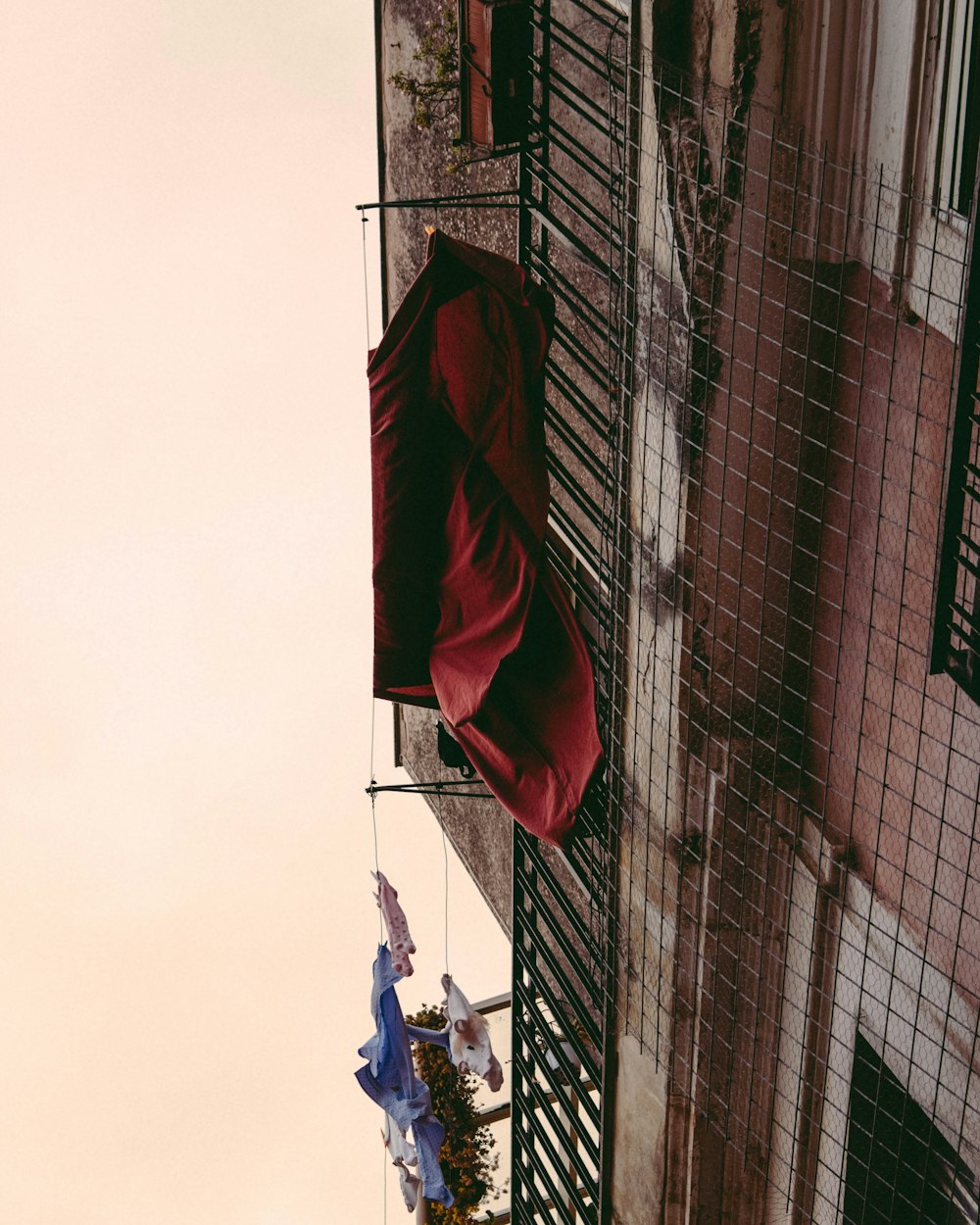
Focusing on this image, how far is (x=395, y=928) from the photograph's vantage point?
23.3 ft

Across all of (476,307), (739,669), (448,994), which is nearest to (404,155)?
(476,307)

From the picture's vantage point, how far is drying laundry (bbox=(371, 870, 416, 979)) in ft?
22.6

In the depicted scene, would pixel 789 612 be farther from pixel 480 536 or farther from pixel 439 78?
pixel 439 78

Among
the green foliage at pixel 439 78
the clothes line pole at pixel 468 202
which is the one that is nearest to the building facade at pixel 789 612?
the clothes line pole at pixel 468 202

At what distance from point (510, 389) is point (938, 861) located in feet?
7.58

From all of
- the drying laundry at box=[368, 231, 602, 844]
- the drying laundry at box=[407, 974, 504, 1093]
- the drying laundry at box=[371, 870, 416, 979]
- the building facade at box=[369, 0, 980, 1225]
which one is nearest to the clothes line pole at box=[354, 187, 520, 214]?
the building facade at box=[369, 0, 980, 1225]

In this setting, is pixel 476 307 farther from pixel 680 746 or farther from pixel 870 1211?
pixel 870 1211

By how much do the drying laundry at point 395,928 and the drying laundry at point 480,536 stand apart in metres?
2.59

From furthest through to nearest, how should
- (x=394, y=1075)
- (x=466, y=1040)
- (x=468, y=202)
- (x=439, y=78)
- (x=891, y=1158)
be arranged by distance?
(x=468, y=202)
(x=466, y=1040)
(x=394, y=1075)
(x=439, y=78)
(x=891, y=1158)

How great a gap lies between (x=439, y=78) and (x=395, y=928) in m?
5.07

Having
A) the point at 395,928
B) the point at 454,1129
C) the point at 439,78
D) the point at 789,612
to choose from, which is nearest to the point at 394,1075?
→ the point at 395,928

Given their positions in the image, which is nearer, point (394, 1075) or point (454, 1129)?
point (394, 1075)

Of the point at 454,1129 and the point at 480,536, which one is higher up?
the point at 480,536

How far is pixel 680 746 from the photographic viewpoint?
430cm
